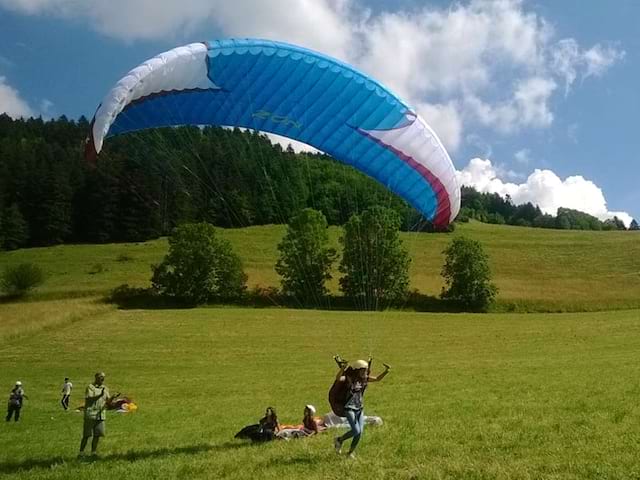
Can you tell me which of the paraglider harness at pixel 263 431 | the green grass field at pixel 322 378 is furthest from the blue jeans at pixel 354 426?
the paraglider harness at pixel 263 431

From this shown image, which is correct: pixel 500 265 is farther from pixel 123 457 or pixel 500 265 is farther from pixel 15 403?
pixel 123 457

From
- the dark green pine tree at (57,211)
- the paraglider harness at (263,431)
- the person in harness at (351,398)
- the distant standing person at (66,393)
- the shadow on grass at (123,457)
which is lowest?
the distant standing person at (66,393)

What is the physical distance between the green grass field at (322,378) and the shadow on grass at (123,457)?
0.21 feet

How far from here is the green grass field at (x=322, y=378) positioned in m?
8.20

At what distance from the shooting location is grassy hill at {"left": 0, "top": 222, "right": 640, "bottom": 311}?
5307 centimetres

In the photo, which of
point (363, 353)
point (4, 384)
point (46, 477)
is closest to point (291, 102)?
point (46, 477)

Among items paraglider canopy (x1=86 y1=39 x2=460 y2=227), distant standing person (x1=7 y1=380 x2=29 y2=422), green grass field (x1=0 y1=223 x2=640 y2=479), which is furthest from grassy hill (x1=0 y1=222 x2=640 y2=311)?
paraglider canopy (x1=86 y1=39 x2=460 y2=227)

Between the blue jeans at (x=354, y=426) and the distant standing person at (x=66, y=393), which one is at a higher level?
the blue jeans at (x=354, y=426)

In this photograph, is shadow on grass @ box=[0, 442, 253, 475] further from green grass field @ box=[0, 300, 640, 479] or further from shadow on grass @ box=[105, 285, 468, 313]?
shadow on grass @ box=[105, 285, 468, 313]

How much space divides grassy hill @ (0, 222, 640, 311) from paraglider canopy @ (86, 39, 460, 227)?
37.0 metres

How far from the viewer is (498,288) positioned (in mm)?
56562

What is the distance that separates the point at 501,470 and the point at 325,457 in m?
2.38

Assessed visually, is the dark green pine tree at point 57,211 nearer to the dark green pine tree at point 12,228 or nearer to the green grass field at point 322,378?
the dark green pine tree at point 12,228

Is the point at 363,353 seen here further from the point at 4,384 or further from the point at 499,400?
the point at 499,400
